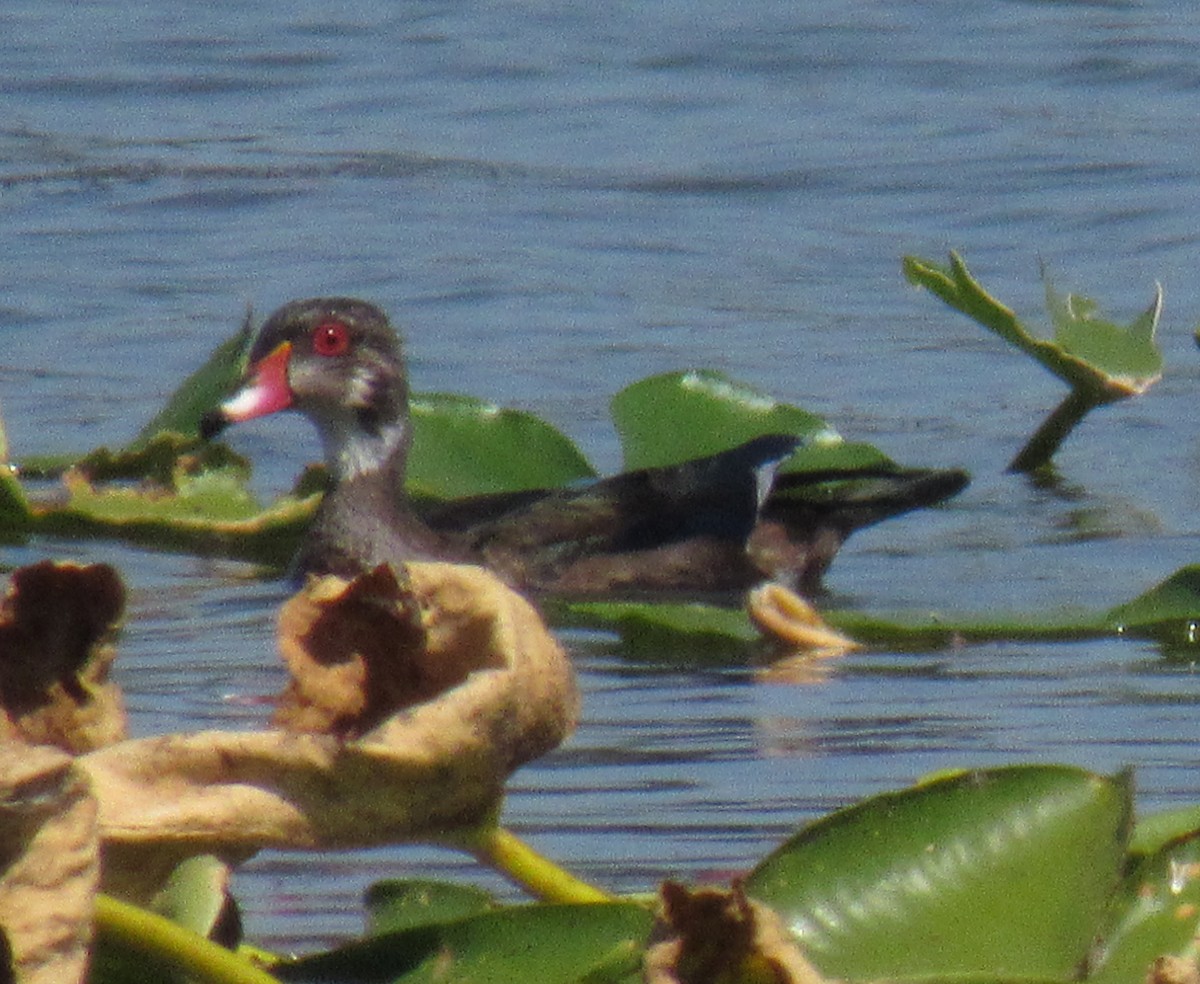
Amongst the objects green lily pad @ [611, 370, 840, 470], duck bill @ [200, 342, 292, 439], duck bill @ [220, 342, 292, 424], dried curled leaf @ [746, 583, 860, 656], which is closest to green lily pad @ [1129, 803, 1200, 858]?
dried curled leaf @ [746, 583, 860, 656]

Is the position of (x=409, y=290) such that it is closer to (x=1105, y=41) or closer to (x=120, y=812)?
(x=1105, y=41)

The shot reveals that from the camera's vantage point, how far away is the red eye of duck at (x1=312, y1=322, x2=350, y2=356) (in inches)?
362

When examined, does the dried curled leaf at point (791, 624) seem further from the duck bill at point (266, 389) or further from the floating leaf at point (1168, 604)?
the duck bill at point (266, 389)

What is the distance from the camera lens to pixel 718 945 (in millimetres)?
1825

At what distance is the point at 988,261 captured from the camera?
1235 centimetres

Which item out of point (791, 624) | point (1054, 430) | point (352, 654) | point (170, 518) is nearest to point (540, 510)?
point (170, 518)

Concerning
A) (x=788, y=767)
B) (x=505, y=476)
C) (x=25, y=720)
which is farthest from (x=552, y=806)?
(x=505, y=476)

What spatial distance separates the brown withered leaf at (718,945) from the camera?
181 cm

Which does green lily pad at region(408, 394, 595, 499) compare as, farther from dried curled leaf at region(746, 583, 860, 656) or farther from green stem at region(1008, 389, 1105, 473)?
dried curled leaf at region(746, 583, 860, 656)

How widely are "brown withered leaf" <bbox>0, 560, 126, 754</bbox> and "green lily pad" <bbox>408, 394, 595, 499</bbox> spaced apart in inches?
222

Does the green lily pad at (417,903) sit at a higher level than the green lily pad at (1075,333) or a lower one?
higher

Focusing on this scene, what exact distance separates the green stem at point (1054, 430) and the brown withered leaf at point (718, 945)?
5.62 meters

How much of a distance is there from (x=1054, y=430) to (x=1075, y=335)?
120cm

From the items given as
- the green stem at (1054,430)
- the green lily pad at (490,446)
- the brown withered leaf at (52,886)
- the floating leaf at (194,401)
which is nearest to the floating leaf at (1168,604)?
the green stem at (1054,430)
